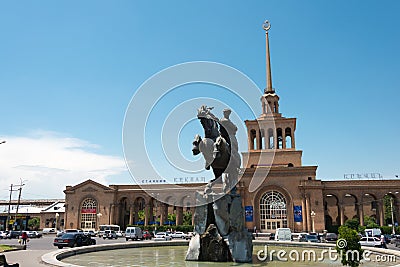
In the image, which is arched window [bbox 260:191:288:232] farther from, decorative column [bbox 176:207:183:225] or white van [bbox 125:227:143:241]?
A: white van [bbox 125:227:143:241]

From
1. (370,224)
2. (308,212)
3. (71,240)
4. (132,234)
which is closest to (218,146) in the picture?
(71,240)

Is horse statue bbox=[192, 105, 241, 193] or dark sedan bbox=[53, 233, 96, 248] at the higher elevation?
horse statue bbox=[192, 105, 241, 193]

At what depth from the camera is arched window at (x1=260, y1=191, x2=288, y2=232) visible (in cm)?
4725

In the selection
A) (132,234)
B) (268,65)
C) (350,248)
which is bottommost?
(132,234)

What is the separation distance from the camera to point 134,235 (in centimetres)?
3597

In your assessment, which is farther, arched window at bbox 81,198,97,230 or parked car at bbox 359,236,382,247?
arched window at bbox 81,198,97,230

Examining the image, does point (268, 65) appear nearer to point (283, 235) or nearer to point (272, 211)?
point (272, 211)

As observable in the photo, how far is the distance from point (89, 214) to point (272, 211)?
27834mm

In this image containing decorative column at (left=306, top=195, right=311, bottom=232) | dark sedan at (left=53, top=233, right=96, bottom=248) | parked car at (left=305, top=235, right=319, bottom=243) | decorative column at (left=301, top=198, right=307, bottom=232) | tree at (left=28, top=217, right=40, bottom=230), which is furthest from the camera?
tree at (left=28, top=217, right=40, bottom=230)

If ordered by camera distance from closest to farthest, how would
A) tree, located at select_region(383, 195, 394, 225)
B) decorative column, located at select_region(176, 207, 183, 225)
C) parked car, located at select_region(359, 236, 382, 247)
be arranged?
parked car, located at select_region(359, 236, 382, 247), decorative column, located at select_region(176, 207, 183, 225), tree, located at select_region(383, 195, 394, 225)

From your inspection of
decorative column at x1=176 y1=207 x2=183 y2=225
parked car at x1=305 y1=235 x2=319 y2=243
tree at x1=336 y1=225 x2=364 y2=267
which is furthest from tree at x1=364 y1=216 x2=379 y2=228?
tree at x1=336 y1=225 x2=364 y2=267

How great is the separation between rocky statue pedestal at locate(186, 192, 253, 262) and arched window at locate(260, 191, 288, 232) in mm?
36886

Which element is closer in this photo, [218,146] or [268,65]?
[218,146]

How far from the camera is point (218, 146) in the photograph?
12930 millimetres
